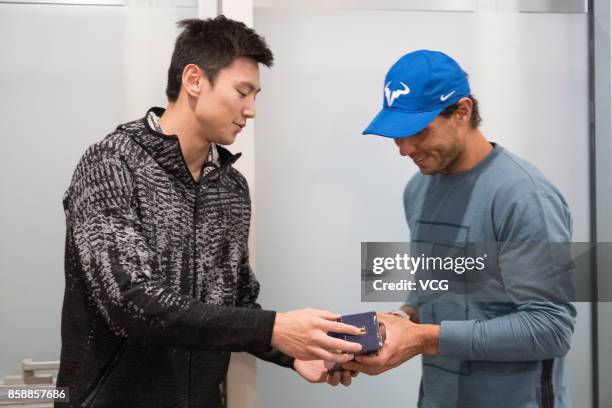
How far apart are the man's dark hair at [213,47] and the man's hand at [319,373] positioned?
0.59 m

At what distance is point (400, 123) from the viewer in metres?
1.31

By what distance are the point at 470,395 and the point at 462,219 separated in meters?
0.34

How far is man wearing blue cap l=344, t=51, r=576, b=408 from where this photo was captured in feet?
4.15

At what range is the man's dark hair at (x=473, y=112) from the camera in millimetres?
1328

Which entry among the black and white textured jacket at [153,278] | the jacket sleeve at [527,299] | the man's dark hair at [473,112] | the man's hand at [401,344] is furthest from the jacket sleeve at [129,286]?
the man's dark hair at [473,112]

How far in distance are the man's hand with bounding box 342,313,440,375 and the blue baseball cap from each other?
367mm

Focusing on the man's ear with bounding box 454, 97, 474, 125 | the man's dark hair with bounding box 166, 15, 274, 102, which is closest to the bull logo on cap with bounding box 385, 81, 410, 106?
the man's ear with bounding box 454, 97, 474, 125

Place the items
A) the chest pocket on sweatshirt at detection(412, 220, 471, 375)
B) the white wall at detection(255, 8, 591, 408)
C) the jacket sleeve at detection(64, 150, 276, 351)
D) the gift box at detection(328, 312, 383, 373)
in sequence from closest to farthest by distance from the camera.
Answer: the jacket sleeve at detection(64, 150, 276, 351) → the gift box at detection(328, 312, 383, 373) → the chest pocket on sweatshirt at detection(412, 220, 471, 375) → the white wall at detection(255, 8, 591, 408)

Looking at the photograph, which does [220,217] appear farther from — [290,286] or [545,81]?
[545,81]

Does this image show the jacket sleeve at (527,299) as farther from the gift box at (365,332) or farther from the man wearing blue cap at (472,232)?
the gift box at (365,332)

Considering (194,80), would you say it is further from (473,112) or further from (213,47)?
(473,112)

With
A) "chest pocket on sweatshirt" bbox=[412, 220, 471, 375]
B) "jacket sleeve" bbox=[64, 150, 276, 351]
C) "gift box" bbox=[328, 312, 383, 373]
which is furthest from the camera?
"chest pocket on sweatshirt" bbox=[412, 220, 471, 375]

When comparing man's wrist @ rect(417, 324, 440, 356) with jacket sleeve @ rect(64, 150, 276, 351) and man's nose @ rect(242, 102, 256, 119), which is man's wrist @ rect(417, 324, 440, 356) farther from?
man's nose @ rect(242, 102, 256, 119)

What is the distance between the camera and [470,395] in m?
1.33
